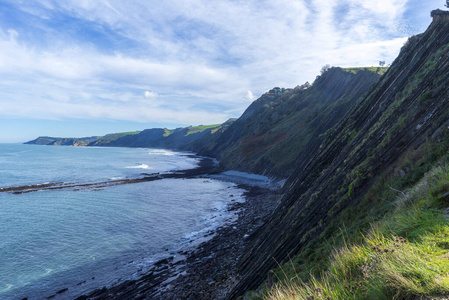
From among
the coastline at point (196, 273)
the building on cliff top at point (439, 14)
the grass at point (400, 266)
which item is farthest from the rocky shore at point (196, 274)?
the building on cliff top at point (439, 14)

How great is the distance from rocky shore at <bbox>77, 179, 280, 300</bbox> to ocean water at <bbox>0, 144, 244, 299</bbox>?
1.45m

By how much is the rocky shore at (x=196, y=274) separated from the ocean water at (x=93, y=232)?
1.45 m

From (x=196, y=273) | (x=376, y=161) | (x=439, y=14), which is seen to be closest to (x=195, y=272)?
(x=196, y=273)

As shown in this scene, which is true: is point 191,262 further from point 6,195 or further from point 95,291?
point 6,195

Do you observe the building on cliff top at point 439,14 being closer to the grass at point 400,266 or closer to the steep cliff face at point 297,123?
the grass at point 400,266

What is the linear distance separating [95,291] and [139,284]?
130 inches

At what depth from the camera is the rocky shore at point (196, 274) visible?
61.1 feet

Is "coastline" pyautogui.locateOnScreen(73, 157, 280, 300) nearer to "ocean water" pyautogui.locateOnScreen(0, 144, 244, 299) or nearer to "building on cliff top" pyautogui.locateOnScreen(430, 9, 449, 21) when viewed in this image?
"ocean water" pyautogui.locateOnScreen(0, 144, 244, 299)

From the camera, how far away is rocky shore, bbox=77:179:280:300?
1862 centimetres

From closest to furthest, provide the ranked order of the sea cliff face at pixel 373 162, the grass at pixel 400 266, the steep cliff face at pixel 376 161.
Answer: the grass at pixel 400 266
the sea cliff face at pixel 373 162
the steep cliff face at pixel 376 161

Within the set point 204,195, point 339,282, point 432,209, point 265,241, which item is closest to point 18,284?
point 265,241

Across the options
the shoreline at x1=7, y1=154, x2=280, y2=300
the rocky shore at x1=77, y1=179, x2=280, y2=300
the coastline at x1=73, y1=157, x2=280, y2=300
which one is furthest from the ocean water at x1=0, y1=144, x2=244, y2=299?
the rocky shore at x1=77, y1=179, x2=280, y2=300

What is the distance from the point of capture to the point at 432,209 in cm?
537

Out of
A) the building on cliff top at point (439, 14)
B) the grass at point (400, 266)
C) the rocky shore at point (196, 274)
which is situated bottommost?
the rocky shore at point (196, 274)
